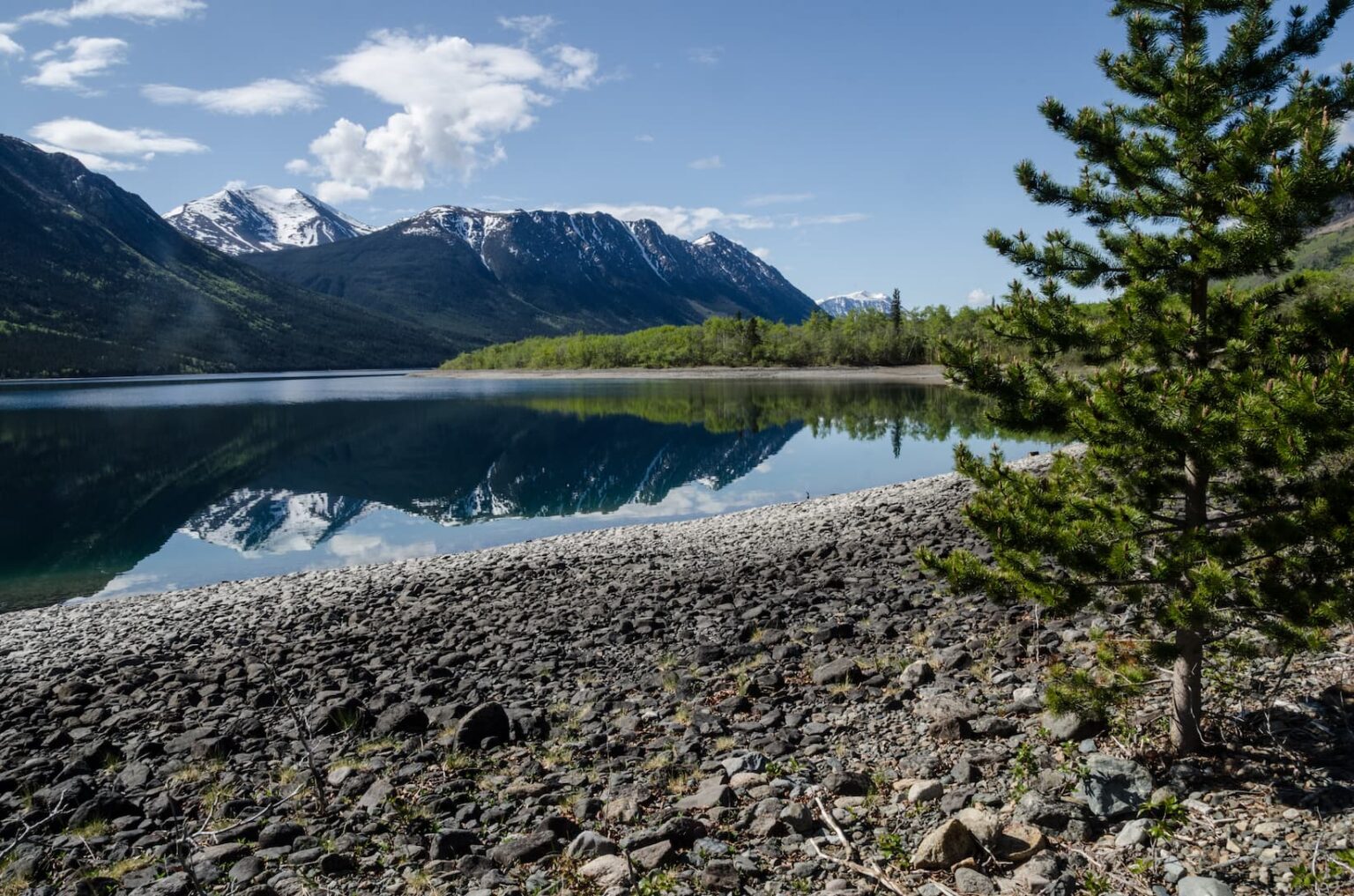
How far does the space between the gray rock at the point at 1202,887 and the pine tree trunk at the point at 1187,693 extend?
6.93 feet

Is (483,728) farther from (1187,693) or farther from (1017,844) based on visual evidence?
(1187,693)

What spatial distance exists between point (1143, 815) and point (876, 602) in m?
9.41

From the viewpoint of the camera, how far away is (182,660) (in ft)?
56.4

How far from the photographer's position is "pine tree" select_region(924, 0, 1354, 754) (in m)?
6.95

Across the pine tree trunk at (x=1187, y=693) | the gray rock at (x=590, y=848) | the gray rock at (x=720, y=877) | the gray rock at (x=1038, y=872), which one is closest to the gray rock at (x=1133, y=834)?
the gray rock at (x=1038, y=872)

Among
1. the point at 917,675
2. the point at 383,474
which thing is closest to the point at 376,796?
the point at 917,675

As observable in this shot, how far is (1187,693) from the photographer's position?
8289mm

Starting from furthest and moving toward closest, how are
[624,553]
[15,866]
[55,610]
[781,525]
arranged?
[781,525] < [624,553] < [55,610] < [15,866]

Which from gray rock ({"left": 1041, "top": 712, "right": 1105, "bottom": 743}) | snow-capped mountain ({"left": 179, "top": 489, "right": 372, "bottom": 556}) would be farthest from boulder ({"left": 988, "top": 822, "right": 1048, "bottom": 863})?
snow-capped mountain ({"left": 179, "top": 489, "right": 372, "bottom": 556})

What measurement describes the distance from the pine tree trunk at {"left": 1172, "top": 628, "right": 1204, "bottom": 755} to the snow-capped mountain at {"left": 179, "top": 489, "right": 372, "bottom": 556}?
1317 inches

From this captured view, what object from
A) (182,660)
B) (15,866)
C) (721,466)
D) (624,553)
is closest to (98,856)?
(15,866)

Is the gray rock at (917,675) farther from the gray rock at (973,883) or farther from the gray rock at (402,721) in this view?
the gray rock at (402,721)

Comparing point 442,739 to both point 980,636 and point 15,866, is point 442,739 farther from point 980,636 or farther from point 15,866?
point 980,636

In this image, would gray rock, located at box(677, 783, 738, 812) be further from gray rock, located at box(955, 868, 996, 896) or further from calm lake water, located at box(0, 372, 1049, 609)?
calm lake water, located at box(0, 372, 1049, 609)
